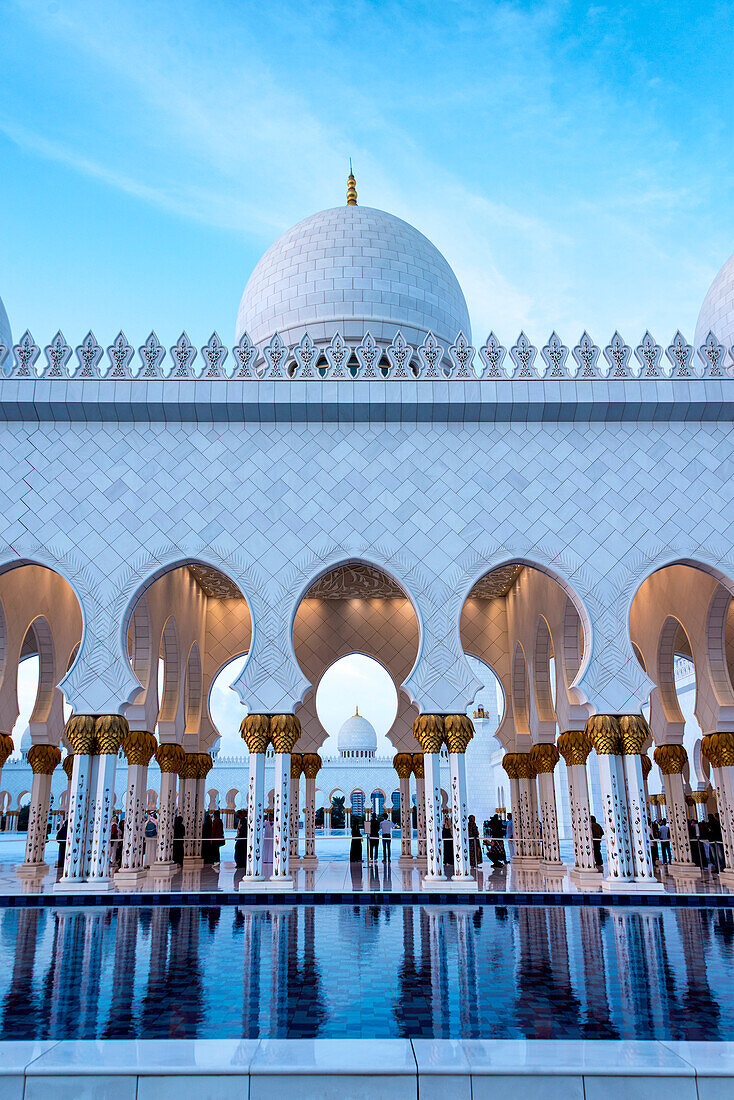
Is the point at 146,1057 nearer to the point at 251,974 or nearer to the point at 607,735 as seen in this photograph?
the point at 251,974

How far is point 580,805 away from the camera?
7.72 meters

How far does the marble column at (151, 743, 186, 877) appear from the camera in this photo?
8656mm

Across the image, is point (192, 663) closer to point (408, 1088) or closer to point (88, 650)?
point (88, 650)

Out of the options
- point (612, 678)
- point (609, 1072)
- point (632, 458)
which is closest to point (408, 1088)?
point (609, 1072)

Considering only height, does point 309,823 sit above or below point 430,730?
below

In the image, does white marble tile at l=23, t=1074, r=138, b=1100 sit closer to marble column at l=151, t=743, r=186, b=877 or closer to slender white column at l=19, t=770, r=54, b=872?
slender white column at l=19, t=770, r=54, b=872

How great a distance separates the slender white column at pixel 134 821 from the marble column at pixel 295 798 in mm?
2089

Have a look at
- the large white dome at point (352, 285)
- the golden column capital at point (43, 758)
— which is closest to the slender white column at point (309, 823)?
the golden column capital at point (43, 758)

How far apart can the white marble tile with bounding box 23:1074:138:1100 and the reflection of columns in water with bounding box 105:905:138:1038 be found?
40 centimetres

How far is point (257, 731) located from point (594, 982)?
407 centimetres

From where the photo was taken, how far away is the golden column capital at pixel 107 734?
6.62 meters

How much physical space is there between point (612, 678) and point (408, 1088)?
520 centimetres

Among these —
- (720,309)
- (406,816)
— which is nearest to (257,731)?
(406,816)

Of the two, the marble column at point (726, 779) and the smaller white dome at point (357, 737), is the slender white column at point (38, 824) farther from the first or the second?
the smaller white dome at point (357, 737)
